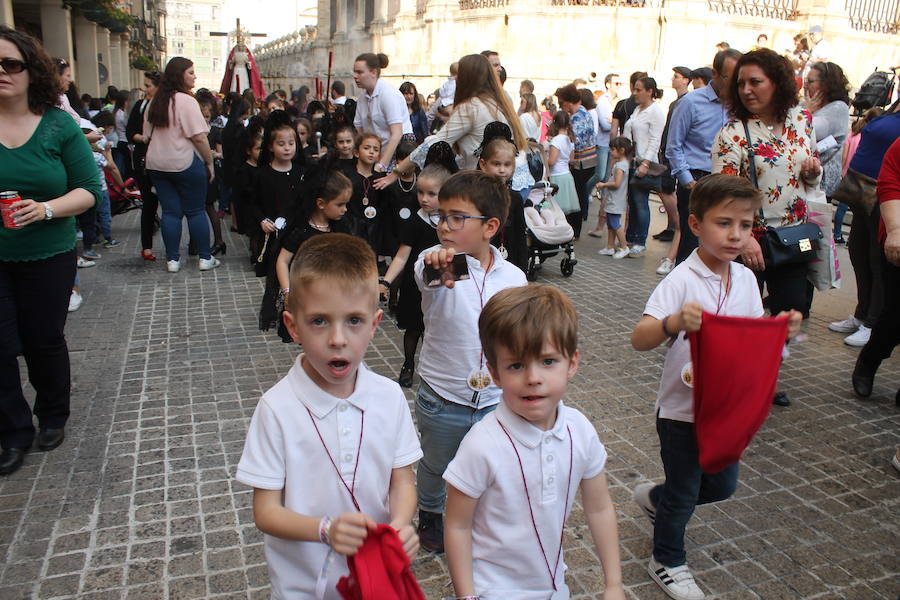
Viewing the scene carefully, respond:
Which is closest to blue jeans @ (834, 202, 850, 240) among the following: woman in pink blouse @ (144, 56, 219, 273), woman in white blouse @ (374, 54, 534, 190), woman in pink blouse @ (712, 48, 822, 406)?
woman in pink blouse @ (712, 48, 822, 406)

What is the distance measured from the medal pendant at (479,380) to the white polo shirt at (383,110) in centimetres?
506

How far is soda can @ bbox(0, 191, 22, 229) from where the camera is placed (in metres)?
3.59

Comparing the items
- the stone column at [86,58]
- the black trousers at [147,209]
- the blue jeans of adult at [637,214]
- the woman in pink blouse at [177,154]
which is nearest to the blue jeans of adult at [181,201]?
the woman in pink blouse at [177,154]

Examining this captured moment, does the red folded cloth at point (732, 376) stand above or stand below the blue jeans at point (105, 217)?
above

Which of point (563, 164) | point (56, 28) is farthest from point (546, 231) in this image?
point (56, 28)

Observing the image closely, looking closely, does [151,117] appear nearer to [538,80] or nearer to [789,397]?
[789,397]

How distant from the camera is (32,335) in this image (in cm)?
400

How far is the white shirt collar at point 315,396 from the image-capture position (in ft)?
6.31

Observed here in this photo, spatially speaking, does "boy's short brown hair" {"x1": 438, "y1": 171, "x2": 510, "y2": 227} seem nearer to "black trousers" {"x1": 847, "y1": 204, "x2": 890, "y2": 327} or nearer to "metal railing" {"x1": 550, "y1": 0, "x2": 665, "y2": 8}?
"black trousers" {"x1": 847, "y1": 204, "x2": 890, "y2": 327}

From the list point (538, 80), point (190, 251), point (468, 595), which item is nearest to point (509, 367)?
point (468, 595)

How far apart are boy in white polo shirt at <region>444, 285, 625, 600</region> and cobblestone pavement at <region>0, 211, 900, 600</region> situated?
3.67ft

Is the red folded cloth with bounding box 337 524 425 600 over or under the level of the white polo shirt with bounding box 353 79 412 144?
under

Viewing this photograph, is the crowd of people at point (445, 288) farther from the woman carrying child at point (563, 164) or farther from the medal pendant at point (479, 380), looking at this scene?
the woman carrying child at point (563, 164)

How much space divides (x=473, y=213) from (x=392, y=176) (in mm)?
3330
